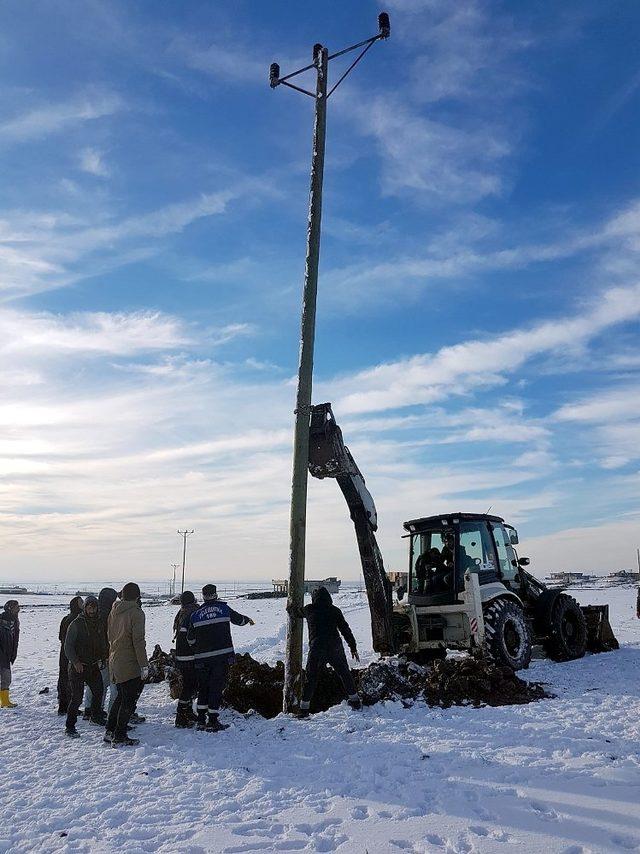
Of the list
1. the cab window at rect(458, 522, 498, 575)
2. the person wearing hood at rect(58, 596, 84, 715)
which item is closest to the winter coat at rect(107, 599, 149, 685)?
the person wearing hood at rect(58, 596, 84, 715)

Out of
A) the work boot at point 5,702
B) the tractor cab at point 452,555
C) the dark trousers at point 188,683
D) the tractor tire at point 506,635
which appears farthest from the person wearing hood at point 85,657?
the tractor tire at point 506,635

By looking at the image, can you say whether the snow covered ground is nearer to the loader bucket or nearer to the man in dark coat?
the man in dark coat

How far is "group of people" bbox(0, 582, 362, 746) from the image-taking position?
24.9ft

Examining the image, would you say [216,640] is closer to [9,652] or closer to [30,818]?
[30,818]

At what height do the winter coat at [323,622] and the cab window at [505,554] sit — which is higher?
the cab window at [505,554]

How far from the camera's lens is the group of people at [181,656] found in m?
7.58

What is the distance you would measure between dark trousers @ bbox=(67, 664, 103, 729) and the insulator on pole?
9.53 meters

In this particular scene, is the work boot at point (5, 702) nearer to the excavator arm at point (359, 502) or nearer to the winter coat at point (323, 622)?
the winter coat at point (323, 622)

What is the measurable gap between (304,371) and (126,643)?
4.18 m

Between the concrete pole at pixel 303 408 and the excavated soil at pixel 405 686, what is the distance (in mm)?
1041

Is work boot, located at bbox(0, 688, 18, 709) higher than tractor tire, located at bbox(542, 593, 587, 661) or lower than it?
lower

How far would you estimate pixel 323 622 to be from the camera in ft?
27.8

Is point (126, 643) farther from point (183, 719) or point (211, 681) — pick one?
point (183, 719)

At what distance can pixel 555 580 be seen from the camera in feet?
324
